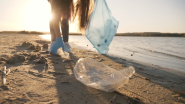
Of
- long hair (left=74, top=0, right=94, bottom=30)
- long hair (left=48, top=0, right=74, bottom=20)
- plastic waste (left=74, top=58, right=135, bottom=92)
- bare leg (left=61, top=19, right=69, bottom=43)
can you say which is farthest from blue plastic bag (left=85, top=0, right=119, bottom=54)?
plastic waste (left=74, top=58, right=135, bottom=92)

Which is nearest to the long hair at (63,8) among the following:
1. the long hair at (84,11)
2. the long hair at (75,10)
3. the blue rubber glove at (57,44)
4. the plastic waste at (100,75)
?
the long hair at (75,10)

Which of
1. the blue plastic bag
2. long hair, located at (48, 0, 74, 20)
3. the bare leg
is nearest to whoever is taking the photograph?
long hair, located at (48, 0, 74, 20)

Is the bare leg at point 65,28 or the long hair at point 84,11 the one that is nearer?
the long hair at point 84,11

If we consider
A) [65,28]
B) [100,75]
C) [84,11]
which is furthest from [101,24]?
[100,75]

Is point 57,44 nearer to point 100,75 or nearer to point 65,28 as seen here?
point 65,28

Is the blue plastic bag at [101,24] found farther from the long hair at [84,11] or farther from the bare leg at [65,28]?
the bare leg at [65,28]

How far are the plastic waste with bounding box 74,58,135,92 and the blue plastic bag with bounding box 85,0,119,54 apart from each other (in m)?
1.24

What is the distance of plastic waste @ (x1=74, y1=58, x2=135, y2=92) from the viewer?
1040mm

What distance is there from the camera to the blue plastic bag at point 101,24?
2.58 meters

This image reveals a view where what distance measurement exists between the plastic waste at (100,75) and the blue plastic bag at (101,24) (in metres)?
1.24

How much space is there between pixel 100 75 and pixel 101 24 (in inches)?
61.7

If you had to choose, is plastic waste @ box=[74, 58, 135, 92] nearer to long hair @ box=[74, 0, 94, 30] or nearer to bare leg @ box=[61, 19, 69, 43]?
long hair @ box=[74, 0, 94, 30]

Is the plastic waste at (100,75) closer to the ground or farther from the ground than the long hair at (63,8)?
closer to the ground

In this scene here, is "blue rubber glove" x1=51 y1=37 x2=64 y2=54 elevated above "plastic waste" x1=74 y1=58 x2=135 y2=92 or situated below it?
above
